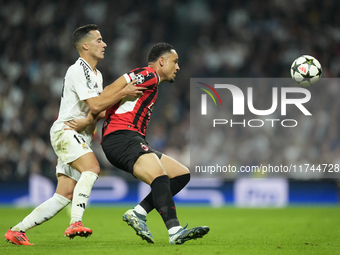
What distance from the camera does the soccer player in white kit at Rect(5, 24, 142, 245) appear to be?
4871mm

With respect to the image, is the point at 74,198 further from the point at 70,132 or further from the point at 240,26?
the point at 240,26

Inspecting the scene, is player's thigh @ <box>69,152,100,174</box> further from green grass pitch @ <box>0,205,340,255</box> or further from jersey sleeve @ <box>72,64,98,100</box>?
green grass pitch @ <box>0,205,340,255</box>

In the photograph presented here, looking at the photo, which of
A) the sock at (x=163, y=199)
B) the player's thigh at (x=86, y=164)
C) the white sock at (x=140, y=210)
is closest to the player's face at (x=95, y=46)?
the player's thigh at (x=86, y=164)

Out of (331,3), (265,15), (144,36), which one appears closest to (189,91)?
(144,36)

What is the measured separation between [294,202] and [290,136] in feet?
6.29

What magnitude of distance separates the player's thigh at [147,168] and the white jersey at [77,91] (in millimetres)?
808

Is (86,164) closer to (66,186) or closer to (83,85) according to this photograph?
(66,186)

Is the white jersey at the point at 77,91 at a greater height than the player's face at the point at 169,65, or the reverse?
the player's face at the point at 169,65

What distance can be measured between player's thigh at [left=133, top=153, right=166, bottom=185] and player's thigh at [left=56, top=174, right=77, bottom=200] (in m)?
0.87

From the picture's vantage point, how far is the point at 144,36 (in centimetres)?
1645

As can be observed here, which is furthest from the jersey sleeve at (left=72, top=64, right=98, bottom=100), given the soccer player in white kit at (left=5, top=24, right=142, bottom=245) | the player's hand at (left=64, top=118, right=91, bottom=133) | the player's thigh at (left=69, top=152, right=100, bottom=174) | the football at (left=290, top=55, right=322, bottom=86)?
the football at (left=290, top=55, right=322, bottom=86)

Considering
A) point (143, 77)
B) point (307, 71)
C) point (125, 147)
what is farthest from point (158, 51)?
point (307, 71)

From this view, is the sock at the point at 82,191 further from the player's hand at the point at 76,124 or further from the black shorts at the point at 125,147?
the player's hand at the point at 76,124

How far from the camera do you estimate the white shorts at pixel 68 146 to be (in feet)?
16.3
